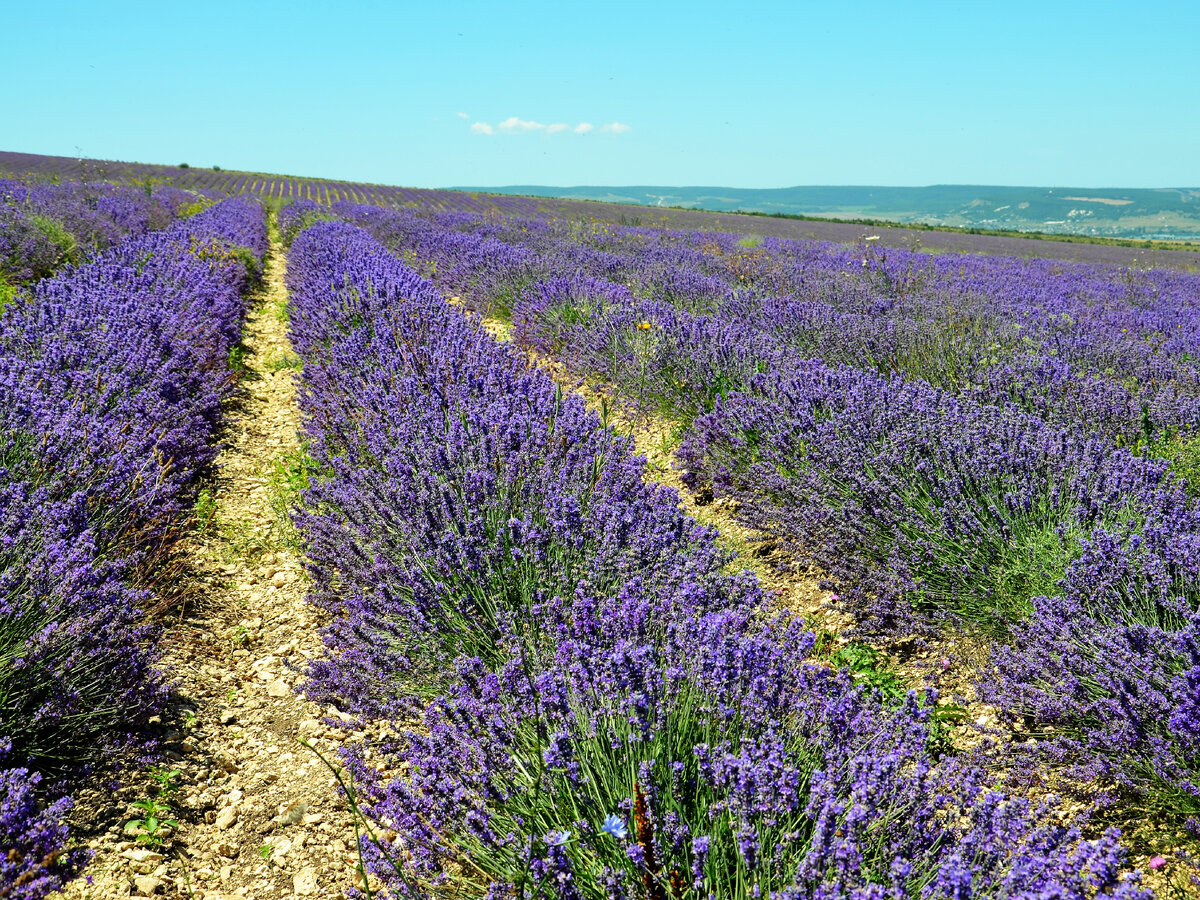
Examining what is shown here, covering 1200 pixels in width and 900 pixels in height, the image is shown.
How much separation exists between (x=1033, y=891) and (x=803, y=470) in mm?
2427

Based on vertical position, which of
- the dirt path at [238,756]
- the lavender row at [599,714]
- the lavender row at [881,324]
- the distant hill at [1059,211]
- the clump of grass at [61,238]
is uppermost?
the distant hill at [1059,211]

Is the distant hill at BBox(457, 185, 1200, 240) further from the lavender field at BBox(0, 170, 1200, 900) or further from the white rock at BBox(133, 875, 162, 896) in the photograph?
the white rock at BBox(133, 875, 162, 896)

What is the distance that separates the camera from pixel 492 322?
8891 millimetres

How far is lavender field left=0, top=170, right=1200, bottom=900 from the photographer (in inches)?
57.2

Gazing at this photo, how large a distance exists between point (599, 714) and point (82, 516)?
2.19 meters

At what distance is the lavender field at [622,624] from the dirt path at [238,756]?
1cm

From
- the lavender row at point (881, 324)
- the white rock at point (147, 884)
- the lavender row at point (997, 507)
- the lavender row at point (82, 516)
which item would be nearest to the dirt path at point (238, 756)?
the white rock at point (147, 884)

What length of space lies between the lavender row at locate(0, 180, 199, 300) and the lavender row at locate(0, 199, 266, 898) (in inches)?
100

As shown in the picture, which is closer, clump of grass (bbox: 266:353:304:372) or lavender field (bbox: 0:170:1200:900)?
lavender field (bbox: 0:170:1200:900)

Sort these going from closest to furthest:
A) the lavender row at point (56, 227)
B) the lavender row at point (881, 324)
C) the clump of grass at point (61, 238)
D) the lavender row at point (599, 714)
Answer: the lavender row at point (599, 714) → the lavender row at point (881, 324) → the lavender row at point (56, 227) → the clump of grass at point (61, 238)

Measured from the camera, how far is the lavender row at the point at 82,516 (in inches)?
74.2

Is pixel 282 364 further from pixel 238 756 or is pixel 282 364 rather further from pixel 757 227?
pixel 757 227

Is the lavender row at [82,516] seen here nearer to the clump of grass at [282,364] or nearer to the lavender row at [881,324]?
the clump of grass at [282,364]

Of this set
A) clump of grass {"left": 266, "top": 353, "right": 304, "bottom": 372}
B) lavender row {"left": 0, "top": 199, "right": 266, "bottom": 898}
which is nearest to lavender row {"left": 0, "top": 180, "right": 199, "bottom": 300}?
clump of grass {"left": 266, "top": 353, "right": 304, "bottom": 372}
